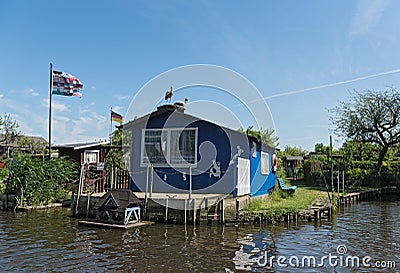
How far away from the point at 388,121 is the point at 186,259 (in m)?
27.6

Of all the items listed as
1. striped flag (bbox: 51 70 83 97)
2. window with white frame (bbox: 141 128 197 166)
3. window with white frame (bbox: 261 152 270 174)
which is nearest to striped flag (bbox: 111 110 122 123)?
striped flag (bbox: 51 70 83 97)

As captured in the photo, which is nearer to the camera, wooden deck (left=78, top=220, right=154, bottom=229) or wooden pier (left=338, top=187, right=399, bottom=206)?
wooden deck (left=78, top=220, right=154, bottom=229)

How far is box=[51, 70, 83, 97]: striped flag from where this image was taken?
73.5 ft

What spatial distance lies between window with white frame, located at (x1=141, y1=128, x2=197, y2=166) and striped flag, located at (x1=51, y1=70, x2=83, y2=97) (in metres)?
8.32

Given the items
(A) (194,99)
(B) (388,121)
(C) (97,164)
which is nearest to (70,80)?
(C) (97,164)

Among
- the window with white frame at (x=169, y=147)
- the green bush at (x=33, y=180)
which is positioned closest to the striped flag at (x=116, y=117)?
the green bush at (x=33, y=180)

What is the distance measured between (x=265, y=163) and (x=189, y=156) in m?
5.25

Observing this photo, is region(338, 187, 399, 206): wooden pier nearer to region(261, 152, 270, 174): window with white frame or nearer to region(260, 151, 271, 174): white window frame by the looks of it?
region(260, 151, 271, 174): white window frame

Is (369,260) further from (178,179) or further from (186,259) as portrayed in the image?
(178,179)

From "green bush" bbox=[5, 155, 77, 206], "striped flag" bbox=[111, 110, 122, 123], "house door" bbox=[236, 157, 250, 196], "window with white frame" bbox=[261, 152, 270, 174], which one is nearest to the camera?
"house door" bbox=[236, 157, 250, 196]

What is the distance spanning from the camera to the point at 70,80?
2283cm

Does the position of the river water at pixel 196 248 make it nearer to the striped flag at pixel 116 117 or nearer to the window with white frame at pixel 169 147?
the window with white frame at pixel 169 147

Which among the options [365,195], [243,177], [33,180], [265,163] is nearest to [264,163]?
[265,163]

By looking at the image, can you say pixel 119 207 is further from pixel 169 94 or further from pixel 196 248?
pixel 169 94
